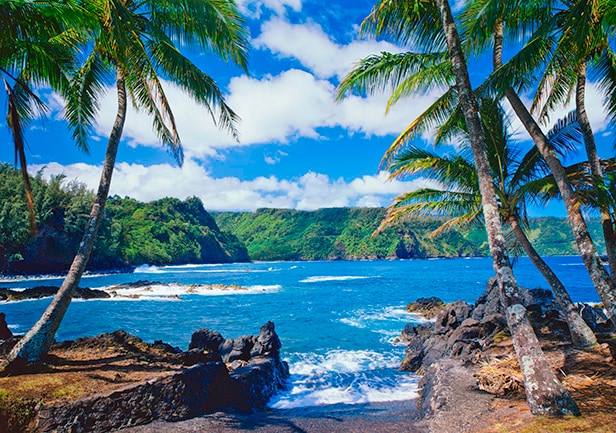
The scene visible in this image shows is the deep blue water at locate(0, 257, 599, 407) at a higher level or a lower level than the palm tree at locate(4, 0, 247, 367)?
lower

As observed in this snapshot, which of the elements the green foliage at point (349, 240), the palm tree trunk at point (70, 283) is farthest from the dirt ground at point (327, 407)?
the green foliage at point (349, 240)

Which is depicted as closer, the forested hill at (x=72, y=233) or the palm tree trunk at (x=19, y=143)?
the palm tree trunk at (x=19, y=143)

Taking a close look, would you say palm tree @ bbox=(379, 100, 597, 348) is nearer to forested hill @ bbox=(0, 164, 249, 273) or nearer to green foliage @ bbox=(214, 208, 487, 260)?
forested hill @ bbox=(0, 164, 249, 273)

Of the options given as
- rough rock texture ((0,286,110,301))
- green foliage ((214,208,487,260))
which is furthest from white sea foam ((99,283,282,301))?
green foliage ((214,208,487,260))

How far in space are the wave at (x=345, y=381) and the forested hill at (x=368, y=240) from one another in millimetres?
112996

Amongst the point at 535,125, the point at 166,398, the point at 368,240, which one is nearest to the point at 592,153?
the point at 535,125

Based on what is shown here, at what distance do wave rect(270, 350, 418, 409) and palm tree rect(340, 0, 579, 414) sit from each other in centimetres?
467

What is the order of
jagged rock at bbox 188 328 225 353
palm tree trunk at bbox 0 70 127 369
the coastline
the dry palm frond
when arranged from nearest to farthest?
the coastline < the dry palm frond < palm tree trunk at bbox 0 70 127 369 < jagged rock at bbox 188 328 225 353

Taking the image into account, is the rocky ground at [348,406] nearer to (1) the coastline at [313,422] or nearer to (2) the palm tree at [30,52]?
(1) the coastline at [313,422]

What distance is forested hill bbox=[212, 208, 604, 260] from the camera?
134375 mm

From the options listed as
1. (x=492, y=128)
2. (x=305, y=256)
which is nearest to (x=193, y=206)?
(x=305, y=256)

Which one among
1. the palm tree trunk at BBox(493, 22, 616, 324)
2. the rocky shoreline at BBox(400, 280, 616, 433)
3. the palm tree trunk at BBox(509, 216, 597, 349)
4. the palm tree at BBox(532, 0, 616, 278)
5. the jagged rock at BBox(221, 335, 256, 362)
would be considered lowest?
the jagged rock at BBox(221, 335, 256, 362)

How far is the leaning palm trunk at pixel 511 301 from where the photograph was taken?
4.21 metres

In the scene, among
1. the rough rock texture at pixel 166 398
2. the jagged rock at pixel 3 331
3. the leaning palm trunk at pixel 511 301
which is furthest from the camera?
the jagged rock at pixel 3 331
